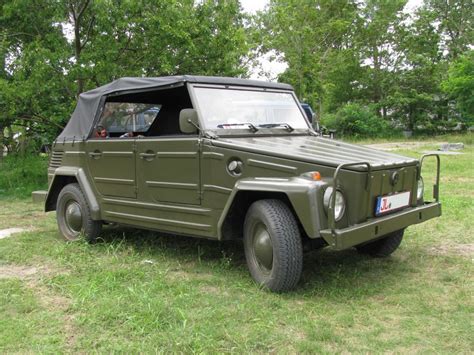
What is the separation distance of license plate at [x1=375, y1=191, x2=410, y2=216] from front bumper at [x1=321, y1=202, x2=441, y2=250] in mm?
49

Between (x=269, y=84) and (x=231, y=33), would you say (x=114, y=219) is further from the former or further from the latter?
(x=231, y=33)

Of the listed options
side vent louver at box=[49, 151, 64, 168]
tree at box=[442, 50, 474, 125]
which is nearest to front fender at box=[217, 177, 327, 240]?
side vent louver at box=[49, 151, 64, 168]

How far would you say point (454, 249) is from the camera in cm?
504

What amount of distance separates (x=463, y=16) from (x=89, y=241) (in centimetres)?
3863

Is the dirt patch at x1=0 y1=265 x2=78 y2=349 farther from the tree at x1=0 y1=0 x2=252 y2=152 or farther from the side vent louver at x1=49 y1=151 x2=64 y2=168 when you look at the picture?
the tree at x1=0 y1=0 x2=252 y2=152

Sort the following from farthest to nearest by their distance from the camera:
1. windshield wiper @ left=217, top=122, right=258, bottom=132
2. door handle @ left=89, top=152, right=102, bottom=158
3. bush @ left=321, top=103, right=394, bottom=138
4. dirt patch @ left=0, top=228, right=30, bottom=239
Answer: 1. bush @ left=321, top=103, right=394, bottom=138
2. dirt patch @ left=0, top=228, right=30, bottom=239
3. door handle @ left=89, top=152, right=102, bottom=158
4. windshield wiper @ left=217, top=122, right=258, bottom=132

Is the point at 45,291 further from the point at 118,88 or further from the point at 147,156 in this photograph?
the point at 118,88

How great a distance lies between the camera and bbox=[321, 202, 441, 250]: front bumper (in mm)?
3371

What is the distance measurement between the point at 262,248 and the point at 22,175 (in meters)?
9.27

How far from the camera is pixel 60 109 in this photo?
10.3 meters

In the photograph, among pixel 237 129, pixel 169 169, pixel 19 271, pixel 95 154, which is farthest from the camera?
pixel 95 154

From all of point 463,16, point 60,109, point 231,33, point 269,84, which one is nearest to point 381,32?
point 463,16

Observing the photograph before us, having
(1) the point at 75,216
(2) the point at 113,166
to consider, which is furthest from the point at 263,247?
(1) the point at 75,216

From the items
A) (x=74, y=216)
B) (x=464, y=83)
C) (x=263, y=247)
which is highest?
(x=464, y=83)
